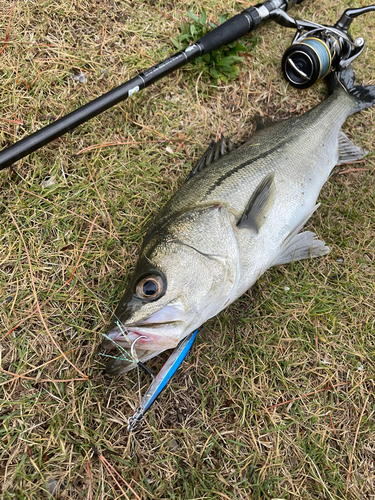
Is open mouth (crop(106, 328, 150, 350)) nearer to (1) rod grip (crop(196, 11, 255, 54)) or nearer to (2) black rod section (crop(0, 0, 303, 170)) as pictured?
(2) black rod section (crop(0, 0, 303, 170))

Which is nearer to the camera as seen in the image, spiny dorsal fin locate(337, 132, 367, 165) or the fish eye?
the fish eye

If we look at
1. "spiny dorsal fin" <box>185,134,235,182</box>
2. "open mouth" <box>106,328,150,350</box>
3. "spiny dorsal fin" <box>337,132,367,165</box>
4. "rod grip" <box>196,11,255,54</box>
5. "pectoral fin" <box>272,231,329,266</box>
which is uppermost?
"rod grip" <box>196,11,255,54</box>

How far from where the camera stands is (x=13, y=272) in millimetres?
2547

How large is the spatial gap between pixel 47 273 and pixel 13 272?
241 mm

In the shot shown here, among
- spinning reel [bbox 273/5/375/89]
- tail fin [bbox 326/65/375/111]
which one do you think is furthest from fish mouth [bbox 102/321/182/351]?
tail fin [bbox 326/65/375/111]

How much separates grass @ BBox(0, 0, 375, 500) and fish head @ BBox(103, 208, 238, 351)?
60 cm

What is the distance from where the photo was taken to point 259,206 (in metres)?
2.34

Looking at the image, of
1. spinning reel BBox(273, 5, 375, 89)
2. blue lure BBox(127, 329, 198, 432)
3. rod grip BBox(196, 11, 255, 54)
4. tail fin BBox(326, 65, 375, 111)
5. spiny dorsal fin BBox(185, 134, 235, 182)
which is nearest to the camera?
blue lure BBox(127, 329, 198, 432)

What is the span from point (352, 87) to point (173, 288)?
2.88m

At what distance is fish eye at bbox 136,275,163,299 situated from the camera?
6.46 feet

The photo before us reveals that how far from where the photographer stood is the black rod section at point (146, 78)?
7.73 feet

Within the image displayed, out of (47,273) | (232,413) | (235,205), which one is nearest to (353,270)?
(235,205)

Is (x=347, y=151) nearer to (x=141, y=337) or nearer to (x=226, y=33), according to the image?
(x=226, y=33)

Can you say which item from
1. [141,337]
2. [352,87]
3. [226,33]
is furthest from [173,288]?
[352,87]
